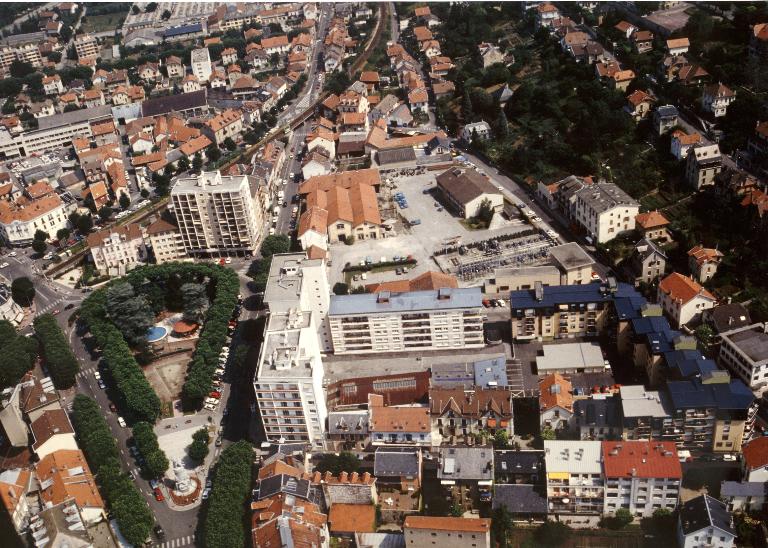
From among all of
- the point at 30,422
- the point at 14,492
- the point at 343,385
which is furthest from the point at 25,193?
the point at 343,385

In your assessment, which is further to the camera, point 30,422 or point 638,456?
point 30,422

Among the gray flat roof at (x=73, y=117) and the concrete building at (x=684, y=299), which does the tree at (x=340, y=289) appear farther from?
the gray flat roof at (x=73, y=117)

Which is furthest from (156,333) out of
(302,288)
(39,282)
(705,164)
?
(705,164)

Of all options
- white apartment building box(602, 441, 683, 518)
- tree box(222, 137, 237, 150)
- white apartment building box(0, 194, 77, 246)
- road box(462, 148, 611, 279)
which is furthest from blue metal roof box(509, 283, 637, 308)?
white apartment building box(0, 194, 77, 246)

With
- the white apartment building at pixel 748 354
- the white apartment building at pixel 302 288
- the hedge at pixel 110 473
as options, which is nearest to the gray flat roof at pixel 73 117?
the white apartment building at pixel 302 288

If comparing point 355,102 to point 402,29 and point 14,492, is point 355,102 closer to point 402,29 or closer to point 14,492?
point 402,29

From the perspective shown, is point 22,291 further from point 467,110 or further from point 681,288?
point 681,288
